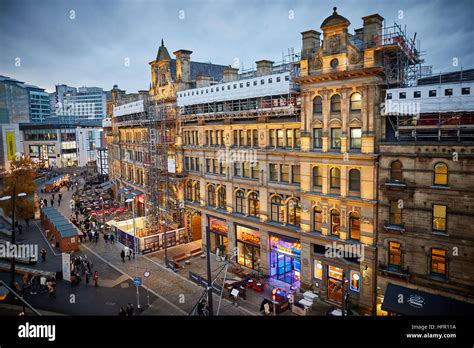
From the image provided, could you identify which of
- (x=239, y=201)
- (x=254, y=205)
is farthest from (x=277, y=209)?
(x=239, y=201)

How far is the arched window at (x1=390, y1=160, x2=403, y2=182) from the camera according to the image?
870 inches

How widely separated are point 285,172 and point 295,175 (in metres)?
1.06

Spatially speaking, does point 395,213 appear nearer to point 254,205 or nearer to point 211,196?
point 254,205

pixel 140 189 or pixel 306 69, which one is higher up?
pixel 306 69

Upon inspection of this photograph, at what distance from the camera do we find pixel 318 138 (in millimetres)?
26109

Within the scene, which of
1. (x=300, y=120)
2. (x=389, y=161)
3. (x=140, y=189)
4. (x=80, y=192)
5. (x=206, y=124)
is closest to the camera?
(x=389, y=161)

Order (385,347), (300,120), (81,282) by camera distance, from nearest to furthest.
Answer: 1. (385,347)
2. (300,120)
3. (81,282)

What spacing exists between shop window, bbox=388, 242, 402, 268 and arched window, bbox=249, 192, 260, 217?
12126mm

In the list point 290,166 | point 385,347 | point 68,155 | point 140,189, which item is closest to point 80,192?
point 140,189

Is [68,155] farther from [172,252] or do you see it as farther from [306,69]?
[306,69]

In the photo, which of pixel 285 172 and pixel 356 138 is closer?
pixel 356 138

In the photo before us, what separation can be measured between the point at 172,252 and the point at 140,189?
17202 mm

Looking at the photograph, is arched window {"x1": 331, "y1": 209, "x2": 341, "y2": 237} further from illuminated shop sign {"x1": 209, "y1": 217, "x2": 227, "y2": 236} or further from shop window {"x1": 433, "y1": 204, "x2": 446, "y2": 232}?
illuminated shop sign {"x1": 209, "y1": 217, "x2": 227, "y2": 236}

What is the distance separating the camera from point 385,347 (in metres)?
6.20
